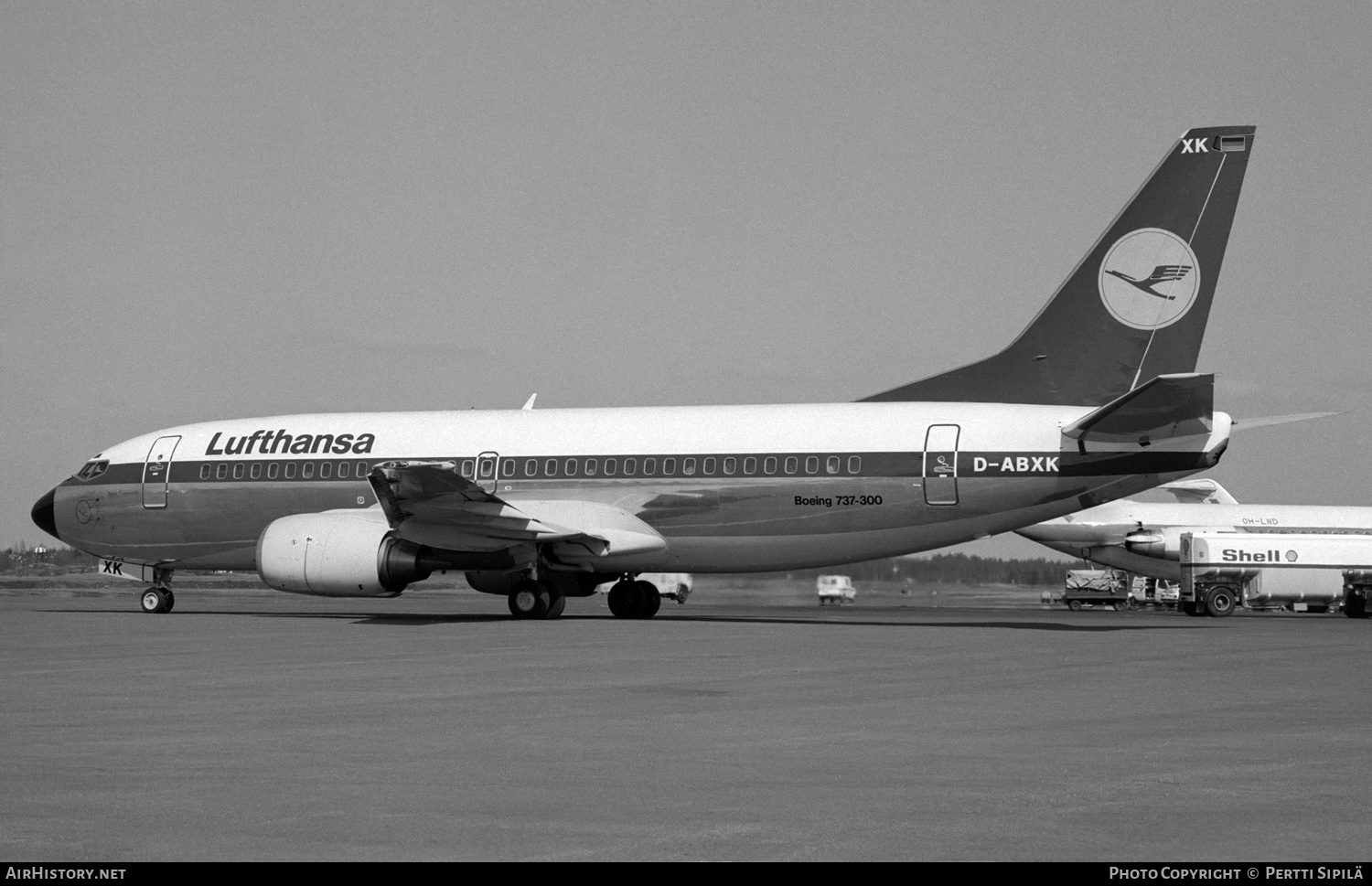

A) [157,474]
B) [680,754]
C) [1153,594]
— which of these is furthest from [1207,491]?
[680,754]

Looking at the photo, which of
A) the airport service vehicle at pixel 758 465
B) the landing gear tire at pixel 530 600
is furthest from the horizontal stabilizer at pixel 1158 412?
the landing gear tire at pixel 530 600

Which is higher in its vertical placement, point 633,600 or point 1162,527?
point 1162,527

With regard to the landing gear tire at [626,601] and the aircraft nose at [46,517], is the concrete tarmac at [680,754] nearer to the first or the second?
the landing gear tire at [626,601]

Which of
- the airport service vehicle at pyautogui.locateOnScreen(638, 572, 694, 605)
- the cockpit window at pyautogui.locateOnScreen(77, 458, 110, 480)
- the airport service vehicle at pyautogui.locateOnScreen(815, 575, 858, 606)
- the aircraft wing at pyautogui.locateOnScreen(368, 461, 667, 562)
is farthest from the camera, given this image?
the airport service vehicle at pyautogui.locateOnScreen(638, 572, 694, 605)

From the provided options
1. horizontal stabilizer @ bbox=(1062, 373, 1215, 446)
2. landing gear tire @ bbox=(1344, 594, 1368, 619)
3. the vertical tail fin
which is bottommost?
landing gear tire @ bbox=(1344, 594, 1368, 619)

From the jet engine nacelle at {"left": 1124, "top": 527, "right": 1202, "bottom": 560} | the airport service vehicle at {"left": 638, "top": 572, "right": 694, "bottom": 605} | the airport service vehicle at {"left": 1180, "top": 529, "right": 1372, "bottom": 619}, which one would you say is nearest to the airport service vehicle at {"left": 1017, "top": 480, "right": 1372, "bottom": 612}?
the jet engine nacelle at {"left": 1124, "top": 527, "right": 1202, "bottom": 560}

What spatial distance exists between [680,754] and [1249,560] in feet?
143

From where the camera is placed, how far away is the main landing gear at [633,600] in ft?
103

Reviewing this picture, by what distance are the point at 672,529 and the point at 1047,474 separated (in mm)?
7326

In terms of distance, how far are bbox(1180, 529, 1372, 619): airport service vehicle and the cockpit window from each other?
109 feet

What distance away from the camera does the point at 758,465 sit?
91.5 feet

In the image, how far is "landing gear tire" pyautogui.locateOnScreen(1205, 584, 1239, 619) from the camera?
47.8 m

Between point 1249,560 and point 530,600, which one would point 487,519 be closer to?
point 530,600

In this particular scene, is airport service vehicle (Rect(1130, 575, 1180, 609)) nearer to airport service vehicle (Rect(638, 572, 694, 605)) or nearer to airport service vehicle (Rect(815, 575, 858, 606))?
airport service vehicle (Rect(815, 575, 858, 606))
